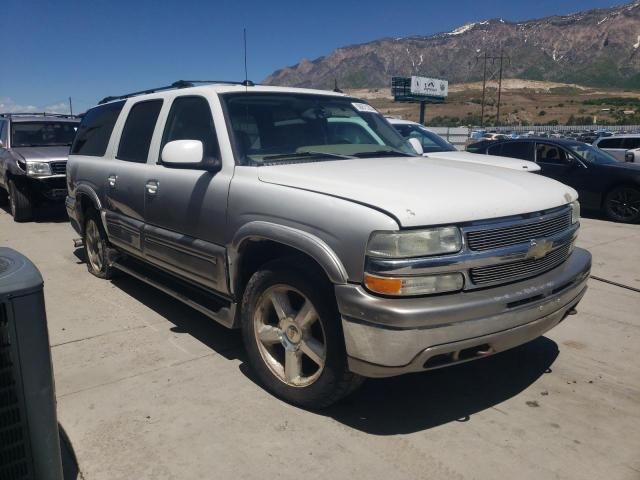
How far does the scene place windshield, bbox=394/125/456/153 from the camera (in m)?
9.98

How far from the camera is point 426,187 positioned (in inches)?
115

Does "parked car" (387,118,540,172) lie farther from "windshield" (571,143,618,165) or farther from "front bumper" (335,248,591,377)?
"front bumper" (335,248,591,377)

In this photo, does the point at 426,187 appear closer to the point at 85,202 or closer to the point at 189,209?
the point at 189,209

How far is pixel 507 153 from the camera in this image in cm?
1173

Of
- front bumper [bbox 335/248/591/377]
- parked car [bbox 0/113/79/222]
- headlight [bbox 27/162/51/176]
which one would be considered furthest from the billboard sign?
front bumper [bbox 335/248/591/377]

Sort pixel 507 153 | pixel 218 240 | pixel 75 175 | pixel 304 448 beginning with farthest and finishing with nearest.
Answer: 1. pixel 507 153
2. pixel 75 175
3. pixel 218 240
4. pixel 304 448

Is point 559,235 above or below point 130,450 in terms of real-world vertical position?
above

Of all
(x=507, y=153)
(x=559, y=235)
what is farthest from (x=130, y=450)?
(x=507, y=153)

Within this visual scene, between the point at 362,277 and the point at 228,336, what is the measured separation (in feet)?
6.76

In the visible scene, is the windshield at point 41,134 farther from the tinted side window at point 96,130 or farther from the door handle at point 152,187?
the door handle at point 152,187

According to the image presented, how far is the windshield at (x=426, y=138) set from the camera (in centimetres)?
998

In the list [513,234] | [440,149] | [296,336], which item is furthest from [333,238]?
[440,149]

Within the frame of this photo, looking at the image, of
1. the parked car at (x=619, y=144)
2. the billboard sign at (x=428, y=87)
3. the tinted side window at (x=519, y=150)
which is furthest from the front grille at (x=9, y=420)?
the billboard sign at (x=428, y=87)

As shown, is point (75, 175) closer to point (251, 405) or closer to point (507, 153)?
point (251, 405)
